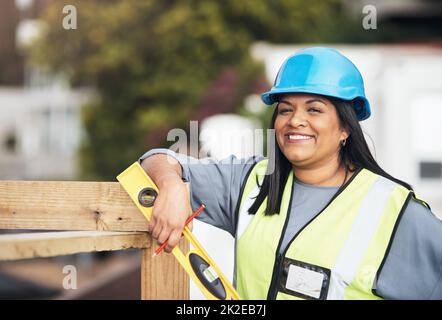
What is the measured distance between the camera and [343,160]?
2.36m

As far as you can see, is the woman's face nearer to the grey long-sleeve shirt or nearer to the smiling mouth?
the smiling mouth

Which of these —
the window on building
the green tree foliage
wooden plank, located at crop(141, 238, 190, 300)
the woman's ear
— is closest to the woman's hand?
wooden plank, located at crop(141, 238, 190, 300)

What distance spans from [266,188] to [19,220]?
2.55 feet

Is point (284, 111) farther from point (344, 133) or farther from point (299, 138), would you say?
point (344, 133)

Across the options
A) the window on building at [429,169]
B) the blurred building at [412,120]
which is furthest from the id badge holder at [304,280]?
the window on building at [429,169]

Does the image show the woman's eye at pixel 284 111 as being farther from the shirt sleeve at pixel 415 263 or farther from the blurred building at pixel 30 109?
the blurred building at pixel 30 109

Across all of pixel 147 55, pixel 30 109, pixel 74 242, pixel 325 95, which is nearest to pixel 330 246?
pixel 325 95

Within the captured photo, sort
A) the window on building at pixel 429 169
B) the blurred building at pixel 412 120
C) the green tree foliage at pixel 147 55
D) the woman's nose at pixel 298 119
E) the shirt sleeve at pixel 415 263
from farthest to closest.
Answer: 1. the green tree foliage at pixel 147 55
2. the window on building at pixel 429 169
3. the blurred building at pixel 412 120
4. the woman's nose at pixel 298 119
5. the shirt sleeve at pixel 415 263

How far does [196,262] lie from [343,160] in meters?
0.66

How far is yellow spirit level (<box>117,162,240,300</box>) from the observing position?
6.52 feet

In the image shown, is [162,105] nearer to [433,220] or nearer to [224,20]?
[224,20]

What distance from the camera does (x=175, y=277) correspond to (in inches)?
83.4

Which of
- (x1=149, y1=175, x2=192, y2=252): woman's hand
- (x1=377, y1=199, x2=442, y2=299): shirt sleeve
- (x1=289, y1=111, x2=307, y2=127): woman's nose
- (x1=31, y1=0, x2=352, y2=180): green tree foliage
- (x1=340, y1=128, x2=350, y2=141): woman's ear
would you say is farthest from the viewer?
(x1=31, y1=0, x2=352, y2=180): green tree foliage

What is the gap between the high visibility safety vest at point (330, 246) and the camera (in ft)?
Answer: 6.91
